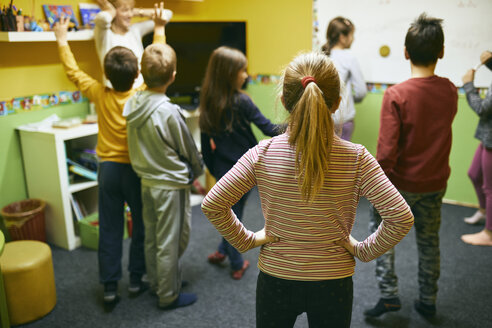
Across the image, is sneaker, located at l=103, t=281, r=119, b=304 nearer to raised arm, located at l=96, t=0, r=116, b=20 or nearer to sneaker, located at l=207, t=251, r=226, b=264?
sneaker, located at l=207, t=251, r=226, b=264

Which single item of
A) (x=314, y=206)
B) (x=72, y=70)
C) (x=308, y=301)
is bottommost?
(x=308, y=301)

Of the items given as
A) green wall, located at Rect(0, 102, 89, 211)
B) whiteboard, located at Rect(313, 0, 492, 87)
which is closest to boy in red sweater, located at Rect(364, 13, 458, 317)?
whiteboard, located at Rect(313, 0, 492, 87)

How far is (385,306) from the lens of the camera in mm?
2234

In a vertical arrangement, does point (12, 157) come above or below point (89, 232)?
above

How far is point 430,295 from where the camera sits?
222cm

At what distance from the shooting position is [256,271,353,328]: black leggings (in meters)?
1.25

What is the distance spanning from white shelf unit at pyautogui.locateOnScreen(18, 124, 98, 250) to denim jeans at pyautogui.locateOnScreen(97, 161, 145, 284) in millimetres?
647

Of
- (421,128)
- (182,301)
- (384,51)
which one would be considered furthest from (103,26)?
(384,51)

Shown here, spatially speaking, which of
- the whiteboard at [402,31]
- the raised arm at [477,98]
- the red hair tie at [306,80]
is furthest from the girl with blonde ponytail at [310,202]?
the whiteboard at [402,31]

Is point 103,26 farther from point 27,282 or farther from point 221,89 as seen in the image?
point 27,282

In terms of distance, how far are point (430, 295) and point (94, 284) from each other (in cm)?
180

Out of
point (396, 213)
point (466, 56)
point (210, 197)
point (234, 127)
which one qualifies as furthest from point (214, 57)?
point (466, 56)

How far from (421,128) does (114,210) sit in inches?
60.9

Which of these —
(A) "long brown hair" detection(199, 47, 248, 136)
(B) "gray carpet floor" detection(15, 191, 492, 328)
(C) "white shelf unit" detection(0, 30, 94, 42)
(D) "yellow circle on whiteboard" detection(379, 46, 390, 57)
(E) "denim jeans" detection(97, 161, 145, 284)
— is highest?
(C) "white shelf unit" detection(0, 30, 94, 42)
